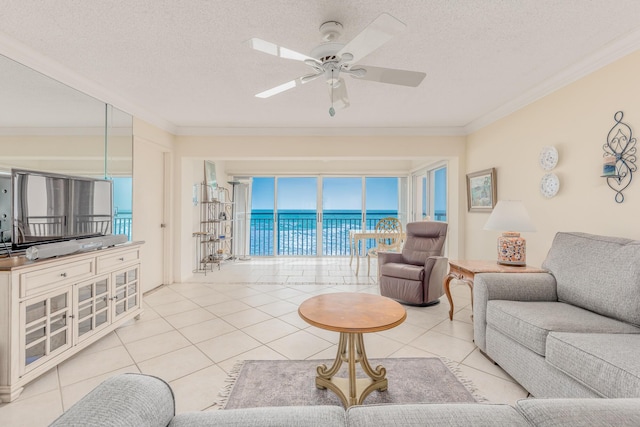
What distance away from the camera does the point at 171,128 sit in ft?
14.0

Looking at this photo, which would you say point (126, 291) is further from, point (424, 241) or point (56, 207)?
point (424, 241)

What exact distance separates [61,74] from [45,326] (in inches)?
82.6

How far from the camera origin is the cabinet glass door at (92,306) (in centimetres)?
223

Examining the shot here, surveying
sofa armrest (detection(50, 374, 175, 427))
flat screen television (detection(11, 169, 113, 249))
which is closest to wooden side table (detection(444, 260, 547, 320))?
sofa armrest (detection(50, 374, 175, 427))

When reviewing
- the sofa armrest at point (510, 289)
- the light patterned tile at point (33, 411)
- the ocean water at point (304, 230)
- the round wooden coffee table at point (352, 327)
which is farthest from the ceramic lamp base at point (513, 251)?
the ocean water at point (304, 230)

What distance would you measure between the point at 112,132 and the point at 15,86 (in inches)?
36.6

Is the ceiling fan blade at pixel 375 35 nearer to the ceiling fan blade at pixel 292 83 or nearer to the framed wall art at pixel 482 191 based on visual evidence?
the ceiling fan blade at pixel 292 83

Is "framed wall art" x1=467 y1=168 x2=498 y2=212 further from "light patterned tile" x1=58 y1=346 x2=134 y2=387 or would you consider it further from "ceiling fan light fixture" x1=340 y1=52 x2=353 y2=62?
"light patterned tile" x1=58 y1=346 x2=134 y2=387

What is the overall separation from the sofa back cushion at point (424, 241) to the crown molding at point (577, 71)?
1.52m

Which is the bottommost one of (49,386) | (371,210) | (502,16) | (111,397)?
(49,386)

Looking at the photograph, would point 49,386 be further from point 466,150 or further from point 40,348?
point 466,150

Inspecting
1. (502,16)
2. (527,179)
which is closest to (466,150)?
(527,179)

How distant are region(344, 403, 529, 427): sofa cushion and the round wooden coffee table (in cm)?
87

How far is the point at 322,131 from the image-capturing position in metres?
4.39
